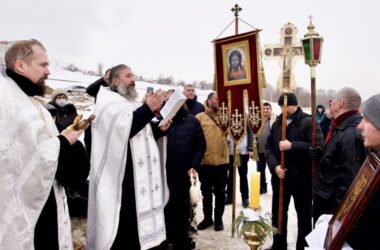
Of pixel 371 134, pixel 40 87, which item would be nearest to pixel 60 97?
pixel 40 87

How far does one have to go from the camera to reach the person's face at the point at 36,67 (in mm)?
1972

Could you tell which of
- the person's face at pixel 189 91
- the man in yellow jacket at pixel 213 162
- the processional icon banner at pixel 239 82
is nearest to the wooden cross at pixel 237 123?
the processional icon banner at pixel 239 82

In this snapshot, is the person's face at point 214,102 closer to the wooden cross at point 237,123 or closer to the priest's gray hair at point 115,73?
the wooden cross at point 237,123

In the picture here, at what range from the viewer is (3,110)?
181 cm

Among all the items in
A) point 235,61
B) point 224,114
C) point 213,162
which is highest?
point 235,61

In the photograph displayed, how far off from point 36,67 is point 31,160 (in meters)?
0.61

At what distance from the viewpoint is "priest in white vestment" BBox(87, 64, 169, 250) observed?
2684 mm

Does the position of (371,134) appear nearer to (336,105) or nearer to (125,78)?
(336,105)

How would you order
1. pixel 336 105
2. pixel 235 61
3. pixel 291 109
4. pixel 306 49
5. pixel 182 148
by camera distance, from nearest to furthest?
A: pixel 336 105 < pixel 306 49 < pixel 291 109 < pixel 182 148 < pixel 235 61

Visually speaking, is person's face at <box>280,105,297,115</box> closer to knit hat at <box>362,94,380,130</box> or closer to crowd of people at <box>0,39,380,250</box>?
crowd of people at <box>0,39,380,250</box>

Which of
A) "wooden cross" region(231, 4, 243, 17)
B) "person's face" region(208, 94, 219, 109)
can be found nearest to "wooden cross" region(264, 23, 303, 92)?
"wooden cross" region(231, 4, 243, 17)

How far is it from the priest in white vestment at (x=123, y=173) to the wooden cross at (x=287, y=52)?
69.8 inches

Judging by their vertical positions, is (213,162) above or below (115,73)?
below

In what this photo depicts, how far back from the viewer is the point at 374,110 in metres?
1.51
